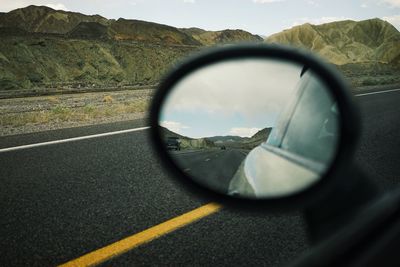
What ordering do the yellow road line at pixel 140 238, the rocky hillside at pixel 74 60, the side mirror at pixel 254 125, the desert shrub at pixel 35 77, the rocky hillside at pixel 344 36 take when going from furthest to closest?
the rocky hillside at pixel 344 36 < the desert shrub at pixel 35 77 < the rocky hillside at pixel 74 60 < the yellow road line at pixel 140 238 < the side mirror at pixel 254 125

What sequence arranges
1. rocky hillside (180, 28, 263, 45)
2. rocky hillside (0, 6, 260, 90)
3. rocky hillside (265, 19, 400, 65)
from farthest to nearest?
rocky hillside (180, 28, 263, 45), rocky hillside (265, 19, 400, 65), rocky hillside (0, 6, 260, 90)

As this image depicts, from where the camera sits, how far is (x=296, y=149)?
1.32 meters

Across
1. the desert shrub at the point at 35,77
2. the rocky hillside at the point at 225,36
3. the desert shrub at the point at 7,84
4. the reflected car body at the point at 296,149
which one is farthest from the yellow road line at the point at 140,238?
the rocky hillside at the point at 225,36

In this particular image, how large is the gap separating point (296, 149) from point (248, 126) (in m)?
0.17

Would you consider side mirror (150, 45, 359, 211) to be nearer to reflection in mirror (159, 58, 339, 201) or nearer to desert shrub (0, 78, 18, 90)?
reflection in mirror (159, 58, 339, 201)

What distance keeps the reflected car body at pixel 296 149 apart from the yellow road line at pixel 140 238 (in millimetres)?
1843

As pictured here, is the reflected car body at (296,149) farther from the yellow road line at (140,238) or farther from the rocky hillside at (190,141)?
the yellow road line at (140,238)

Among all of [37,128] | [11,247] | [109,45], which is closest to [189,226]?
[11,247]

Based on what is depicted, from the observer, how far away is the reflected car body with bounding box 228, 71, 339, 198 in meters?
1.15

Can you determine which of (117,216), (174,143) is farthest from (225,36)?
Result: (174,143)

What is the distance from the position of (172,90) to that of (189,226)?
2.37m

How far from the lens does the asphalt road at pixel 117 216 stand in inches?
118

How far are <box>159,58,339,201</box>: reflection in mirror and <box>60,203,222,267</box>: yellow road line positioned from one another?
177cm

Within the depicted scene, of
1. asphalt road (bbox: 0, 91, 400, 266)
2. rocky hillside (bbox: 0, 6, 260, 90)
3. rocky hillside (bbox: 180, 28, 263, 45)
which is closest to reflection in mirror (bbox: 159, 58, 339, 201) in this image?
asphalt road (bbox: 0, 91, 400, 266)
